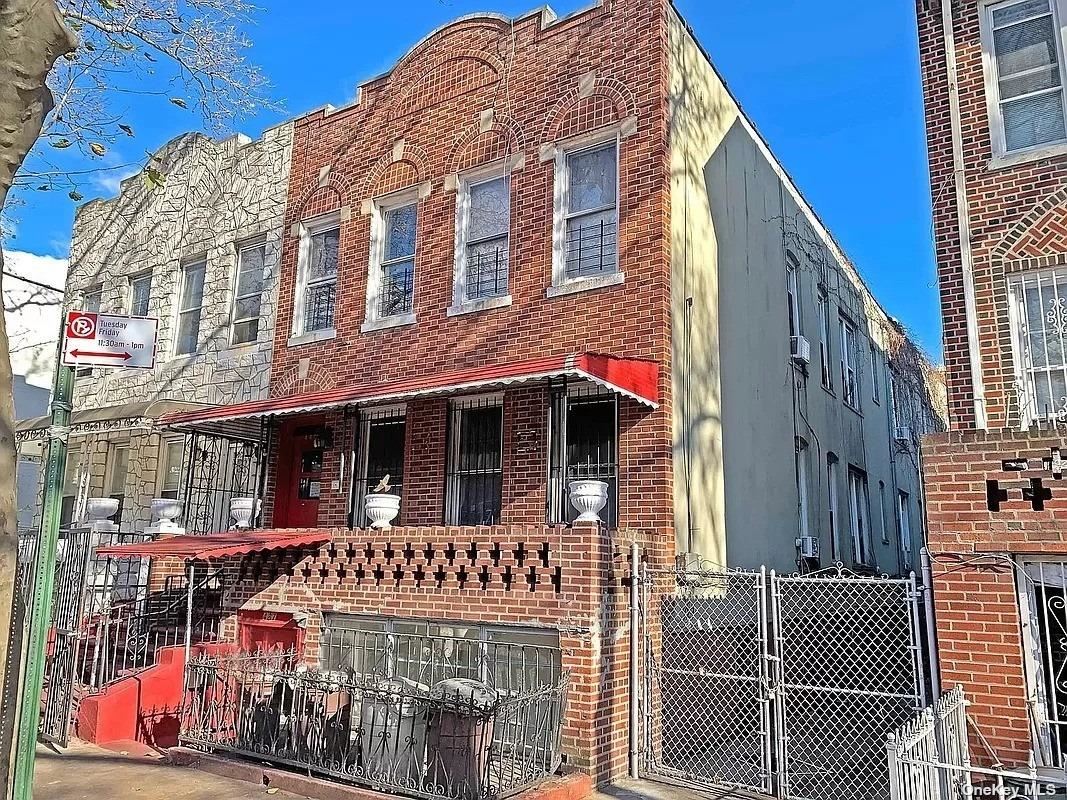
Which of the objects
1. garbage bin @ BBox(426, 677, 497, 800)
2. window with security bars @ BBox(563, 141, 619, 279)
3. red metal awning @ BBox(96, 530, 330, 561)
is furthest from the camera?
window with security bars @ BBox(563, 141, 619, 279)

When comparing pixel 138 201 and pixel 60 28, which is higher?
pixel 138 201

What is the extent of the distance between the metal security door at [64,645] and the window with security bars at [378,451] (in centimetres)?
381

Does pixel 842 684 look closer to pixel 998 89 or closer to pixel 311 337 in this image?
pixel 998 89

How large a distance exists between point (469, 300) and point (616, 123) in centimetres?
317

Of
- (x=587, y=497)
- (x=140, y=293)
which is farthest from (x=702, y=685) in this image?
(x=140, y=293)

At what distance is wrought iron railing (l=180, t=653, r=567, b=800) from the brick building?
12.1ft

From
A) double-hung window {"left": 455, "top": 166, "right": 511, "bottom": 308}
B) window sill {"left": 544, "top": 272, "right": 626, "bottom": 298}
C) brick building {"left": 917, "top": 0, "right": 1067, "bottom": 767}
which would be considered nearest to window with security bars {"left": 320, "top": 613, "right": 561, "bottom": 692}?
brick building {"left": 917, "top": 0, "right": 1067, "bottom": 767}

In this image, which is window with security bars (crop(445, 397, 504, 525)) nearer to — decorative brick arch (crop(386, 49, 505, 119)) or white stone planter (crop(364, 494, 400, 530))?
white stone planter (crop(364, 494, 400, 530))

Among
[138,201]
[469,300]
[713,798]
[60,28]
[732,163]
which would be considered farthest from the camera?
[138,201]

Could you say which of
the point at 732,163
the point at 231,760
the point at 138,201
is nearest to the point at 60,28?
the point at 231,760

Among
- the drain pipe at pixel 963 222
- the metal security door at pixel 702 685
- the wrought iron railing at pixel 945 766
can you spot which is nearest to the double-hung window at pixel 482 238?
the metal security door at pixel 702 685

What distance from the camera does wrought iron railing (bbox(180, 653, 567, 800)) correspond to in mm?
6977

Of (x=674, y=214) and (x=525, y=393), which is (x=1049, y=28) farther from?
(x=525, y=393)

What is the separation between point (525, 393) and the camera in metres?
10.8
